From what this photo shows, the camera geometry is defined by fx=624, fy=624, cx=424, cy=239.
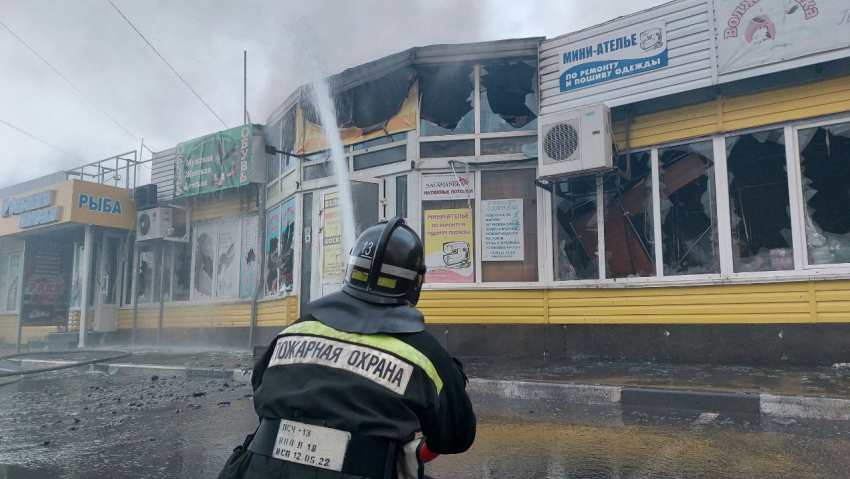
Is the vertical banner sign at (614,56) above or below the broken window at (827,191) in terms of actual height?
above

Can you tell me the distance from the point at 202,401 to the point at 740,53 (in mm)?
8357

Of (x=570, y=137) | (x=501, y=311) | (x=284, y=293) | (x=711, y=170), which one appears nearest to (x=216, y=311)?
(x=284, y=293)

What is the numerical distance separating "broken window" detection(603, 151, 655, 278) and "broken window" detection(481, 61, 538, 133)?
70.8 inches

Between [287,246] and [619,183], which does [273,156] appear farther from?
[619,183]

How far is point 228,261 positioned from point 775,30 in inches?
506

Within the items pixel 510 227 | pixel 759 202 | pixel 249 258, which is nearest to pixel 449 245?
pixel 510 227

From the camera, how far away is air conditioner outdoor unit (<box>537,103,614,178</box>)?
9.29 metres

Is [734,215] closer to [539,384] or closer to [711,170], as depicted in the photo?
[711,170]

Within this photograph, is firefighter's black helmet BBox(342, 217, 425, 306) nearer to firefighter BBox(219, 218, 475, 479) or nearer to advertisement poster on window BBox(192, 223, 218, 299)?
firefighter BBox(219, 218, 475, 479)

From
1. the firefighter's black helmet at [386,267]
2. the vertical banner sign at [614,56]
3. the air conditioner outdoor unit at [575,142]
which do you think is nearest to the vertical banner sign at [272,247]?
the air conditioner outdoor unit at [575,142]

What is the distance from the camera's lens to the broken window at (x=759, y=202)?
334 inches

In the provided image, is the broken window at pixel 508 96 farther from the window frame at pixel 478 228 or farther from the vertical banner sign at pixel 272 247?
the vertical banner sign at pixel 272 247

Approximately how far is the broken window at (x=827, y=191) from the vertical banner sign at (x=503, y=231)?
13.5ft

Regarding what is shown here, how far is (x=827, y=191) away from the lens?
8.23 m
